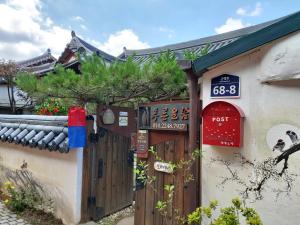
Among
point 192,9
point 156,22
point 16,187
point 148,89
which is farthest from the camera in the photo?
point 156,22

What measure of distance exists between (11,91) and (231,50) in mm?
14096

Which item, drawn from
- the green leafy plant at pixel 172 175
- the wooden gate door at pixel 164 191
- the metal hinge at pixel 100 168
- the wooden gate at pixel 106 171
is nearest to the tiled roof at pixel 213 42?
the wooden gate at pixel 106 171

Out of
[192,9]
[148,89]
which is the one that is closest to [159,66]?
[148,89]

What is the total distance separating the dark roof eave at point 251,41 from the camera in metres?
2.35

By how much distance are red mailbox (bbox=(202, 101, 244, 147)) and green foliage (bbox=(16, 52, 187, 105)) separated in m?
1.60

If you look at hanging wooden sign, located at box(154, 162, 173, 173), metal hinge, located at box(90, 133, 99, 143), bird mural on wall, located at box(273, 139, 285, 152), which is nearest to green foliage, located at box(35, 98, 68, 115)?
metal hinge, located at box(90, 133, 99, 143)

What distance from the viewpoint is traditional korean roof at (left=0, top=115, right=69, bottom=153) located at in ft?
14.9

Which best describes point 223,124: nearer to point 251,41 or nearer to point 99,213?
point 251,41

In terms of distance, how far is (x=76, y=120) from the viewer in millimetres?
4258

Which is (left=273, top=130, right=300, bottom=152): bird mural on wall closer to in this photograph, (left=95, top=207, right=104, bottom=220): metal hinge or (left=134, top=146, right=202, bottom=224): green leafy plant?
(left=134, top=146, right=202, bottom=224): green leafy plant

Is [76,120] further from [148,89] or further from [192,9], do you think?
[192,9]

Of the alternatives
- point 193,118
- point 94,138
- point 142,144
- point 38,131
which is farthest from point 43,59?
point 193,118

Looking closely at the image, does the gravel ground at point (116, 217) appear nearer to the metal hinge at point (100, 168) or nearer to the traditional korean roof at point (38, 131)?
the metal hinge at point (100, 168)

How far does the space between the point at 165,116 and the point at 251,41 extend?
146 cm
